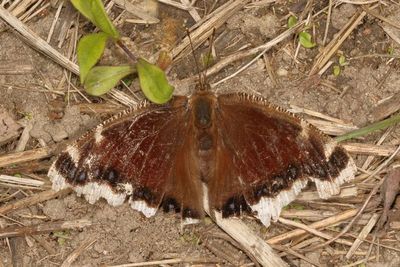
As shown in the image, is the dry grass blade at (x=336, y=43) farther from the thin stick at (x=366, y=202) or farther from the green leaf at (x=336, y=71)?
the thin stick at (x=366, y=202)

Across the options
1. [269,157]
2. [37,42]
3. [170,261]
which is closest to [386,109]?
[269,157]

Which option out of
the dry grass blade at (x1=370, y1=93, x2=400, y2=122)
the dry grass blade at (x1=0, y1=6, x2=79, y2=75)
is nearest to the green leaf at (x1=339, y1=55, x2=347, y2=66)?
the dry grass blade at (x1=370, y1=93, x2=400, y2=122)

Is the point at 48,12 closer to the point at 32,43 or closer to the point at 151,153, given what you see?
the point at 32,43

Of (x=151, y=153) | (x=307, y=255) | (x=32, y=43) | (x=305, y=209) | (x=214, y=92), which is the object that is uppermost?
(x=32, y=43)

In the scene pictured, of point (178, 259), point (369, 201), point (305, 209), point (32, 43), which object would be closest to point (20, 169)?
point (32, 43)

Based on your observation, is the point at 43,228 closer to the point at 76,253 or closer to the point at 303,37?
the point at 76,253

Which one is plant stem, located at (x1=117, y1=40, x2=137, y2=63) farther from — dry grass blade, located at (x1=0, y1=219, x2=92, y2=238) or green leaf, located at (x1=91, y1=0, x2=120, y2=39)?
dry grass blade, located at (x1=0, y1=219, x2=92, y2=238)
